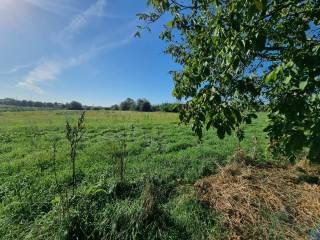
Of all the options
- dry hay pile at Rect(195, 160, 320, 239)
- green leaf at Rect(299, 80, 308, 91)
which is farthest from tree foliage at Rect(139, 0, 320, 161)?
dry hay pile at Rect(195, 160, 320, 239)

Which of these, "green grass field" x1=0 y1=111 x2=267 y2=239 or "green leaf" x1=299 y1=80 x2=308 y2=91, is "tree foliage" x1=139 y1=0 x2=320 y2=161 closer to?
"green leaf" x1=299 y1=80 x2=308 y2=91

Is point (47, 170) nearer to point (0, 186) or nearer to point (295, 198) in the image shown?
point (0, 186)

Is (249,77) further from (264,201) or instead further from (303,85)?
(264,201)

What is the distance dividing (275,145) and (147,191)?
2.27 m

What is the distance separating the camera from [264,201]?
5008mm

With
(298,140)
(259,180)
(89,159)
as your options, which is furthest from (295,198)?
(89,159)

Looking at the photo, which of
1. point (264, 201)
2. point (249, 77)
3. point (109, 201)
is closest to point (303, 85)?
point (249, 77)

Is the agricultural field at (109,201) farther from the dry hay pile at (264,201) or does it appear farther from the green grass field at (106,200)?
the dry hay pile at (264,201)

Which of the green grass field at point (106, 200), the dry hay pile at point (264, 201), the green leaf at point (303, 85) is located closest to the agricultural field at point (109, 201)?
the green grass field at point (106, 200)

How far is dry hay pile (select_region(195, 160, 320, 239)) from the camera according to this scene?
13.7 ft

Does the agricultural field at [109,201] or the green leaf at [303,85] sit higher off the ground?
the green leaf at [303,85]

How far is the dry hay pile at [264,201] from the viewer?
4.17m

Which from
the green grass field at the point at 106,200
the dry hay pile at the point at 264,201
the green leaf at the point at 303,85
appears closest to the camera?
the green leaf at the point at 303,85

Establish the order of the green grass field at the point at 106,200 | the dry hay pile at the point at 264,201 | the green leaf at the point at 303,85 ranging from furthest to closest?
the dry hay pile at the point at 264,201
the green grass field at the point at 106,200
the green leaf at the point at 303,85
